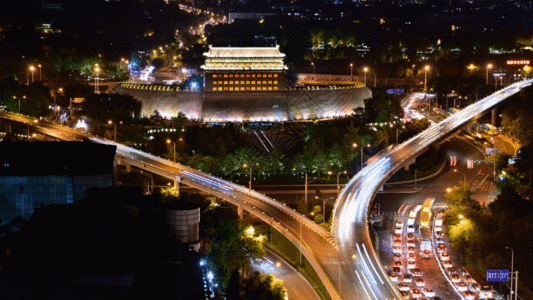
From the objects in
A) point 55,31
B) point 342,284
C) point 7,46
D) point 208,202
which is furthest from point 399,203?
point 55,31

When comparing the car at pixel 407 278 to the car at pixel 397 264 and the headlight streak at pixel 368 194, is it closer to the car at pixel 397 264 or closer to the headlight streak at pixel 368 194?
the car at pixel 397 264

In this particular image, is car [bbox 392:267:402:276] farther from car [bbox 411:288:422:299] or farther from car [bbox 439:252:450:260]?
car [bbox 439:252:450:260]

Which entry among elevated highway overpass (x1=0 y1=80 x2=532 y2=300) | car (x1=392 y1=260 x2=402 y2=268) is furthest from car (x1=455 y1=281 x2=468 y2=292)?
elevated highway overpass (x1=0 y1=80 x2=532 y2=300)

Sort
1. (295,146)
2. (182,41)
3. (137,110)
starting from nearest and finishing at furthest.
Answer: (295,146)
(137,110)
(182,41)

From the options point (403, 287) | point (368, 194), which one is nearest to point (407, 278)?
point (403, 287)

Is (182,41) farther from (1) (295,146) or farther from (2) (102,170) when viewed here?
(2) (102,170)

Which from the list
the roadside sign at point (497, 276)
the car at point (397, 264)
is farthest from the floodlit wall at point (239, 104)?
the roadside sign at point (497, 276)
